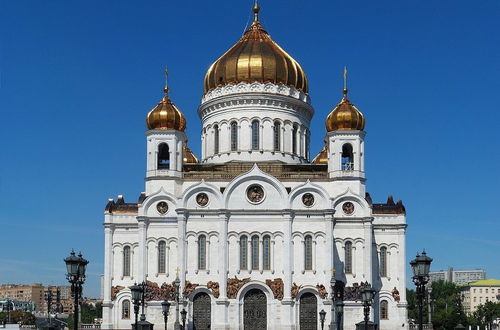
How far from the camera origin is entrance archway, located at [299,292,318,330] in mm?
48656

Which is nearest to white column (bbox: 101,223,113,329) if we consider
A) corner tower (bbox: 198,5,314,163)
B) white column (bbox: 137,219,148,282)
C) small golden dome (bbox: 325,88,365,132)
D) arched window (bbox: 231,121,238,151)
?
white column (bbox: 137,219,148,282)

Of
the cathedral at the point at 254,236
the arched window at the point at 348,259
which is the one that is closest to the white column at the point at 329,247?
the cathedral at the point at 254,236

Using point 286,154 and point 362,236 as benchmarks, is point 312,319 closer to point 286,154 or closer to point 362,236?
point 362,236

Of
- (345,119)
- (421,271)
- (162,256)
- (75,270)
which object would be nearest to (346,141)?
(345,119)

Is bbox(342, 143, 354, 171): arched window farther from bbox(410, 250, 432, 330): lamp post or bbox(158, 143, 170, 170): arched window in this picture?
bbox(410, 250, 432, 330): lamp post

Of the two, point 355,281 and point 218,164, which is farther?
point 218,164

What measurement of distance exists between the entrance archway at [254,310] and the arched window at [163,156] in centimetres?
1003

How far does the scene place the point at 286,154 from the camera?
55.1m

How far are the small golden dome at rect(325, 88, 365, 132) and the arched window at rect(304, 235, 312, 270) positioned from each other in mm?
7451

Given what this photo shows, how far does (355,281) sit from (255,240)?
6.63 metres

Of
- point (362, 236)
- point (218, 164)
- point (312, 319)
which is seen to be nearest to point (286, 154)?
point (218, 164)

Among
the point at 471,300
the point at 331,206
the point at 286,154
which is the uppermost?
the point at 286,154

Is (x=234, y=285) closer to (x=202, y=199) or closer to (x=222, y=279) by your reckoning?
(x=222, y=279)

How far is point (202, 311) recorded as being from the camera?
49.1 metres
